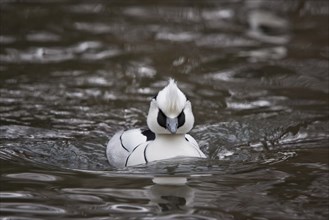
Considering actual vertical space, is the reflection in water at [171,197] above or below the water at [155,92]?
below

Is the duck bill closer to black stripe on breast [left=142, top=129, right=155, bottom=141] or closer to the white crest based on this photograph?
the white crest

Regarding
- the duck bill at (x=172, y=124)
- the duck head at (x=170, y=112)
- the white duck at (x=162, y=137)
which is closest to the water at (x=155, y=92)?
the white duck at (x=162, y=137)

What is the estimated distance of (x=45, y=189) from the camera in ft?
24.2

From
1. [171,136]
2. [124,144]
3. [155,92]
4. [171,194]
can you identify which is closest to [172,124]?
[171,136]

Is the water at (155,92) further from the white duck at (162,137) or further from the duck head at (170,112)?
the duck head at (170,112)

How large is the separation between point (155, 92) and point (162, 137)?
2.86m

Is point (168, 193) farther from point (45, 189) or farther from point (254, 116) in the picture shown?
point (254, 116)

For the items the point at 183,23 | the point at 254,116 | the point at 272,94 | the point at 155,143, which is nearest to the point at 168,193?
the point at 155,143

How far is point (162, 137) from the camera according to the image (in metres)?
8.09

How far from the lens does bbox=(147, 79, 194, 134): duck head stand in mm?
7586

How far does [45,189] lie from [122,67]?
4753mm

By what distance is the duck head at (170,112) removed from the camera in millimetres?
7586

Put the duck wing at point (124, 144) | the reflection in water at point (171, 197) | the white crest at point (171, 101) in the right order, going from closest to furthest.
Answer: the reflection in water at point (171, 197) < the white crest at point (171, 101) < the duck wing at point (124, 144)

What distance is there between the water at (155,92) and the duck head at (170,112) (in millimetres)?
359
